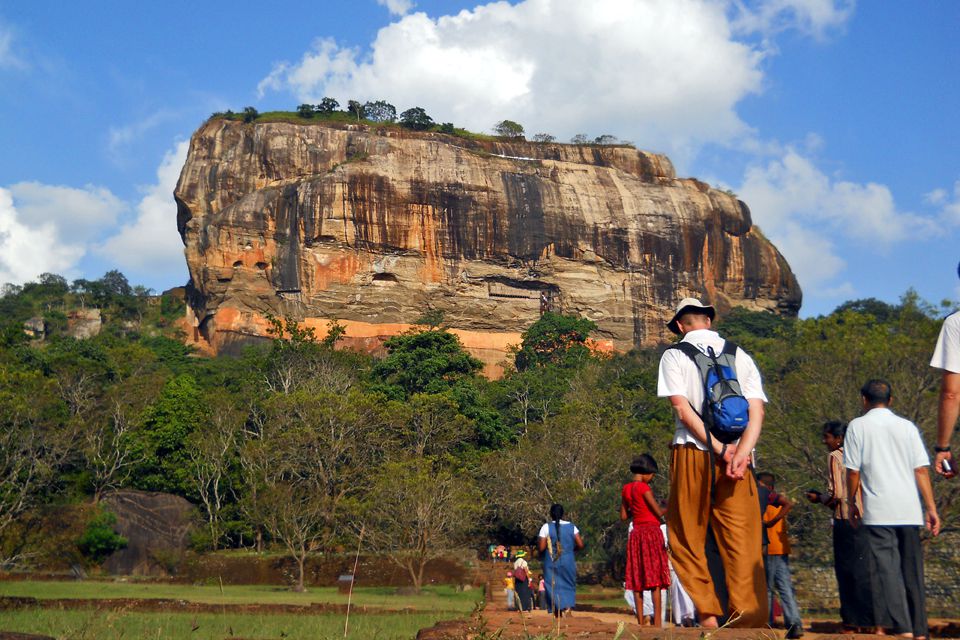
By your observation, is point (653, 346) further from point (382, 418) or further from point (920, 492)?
point (920, 492)

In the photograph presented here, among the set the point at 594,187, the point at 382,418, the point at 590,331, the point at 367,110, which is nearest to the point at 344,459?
the point at 382,418

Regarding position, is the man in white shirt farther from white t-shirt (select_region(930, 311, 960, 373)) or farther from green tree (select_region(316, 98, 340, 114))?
green tree (select_region(316, 98, 340, 114))

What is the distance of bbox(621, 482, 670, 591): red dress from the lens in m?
6.03

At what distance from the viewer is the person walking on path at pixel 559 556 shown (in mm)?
7629

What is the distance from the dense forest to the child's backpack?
12.0m

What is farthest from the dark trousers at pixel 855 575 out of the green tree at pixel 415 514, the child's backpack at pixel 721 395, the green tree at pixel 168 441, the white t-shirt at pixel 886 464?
the green tree at pixel 168 441

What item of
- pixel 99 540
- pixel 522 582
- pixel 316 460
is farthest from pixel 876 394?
pixel 99 540

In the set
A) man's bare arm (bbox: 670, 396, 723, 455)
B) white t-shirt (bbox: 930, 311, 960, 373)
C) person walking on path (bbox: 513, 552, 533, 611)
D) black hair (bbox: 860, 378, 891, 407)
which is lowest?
person walking on path (bbox: 513, 552, 533, 611)

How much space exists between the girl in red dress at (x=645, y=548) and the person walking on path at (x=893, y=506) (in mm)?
1422

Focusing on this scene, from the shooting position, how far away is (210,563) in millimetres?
22812

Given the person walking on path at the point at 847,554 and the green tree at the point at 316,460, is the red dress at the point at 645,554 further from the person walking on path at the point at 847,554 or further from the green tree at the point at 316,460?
the green tree at the point at 316,460

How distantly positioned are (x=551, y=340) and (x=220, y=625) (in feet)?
132

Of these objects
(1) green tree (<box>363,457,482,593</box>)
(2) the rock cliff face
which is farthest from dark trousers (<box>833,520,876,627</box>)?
(2) the rock cliff face

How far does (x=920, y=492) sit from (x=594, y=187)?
167 ft
